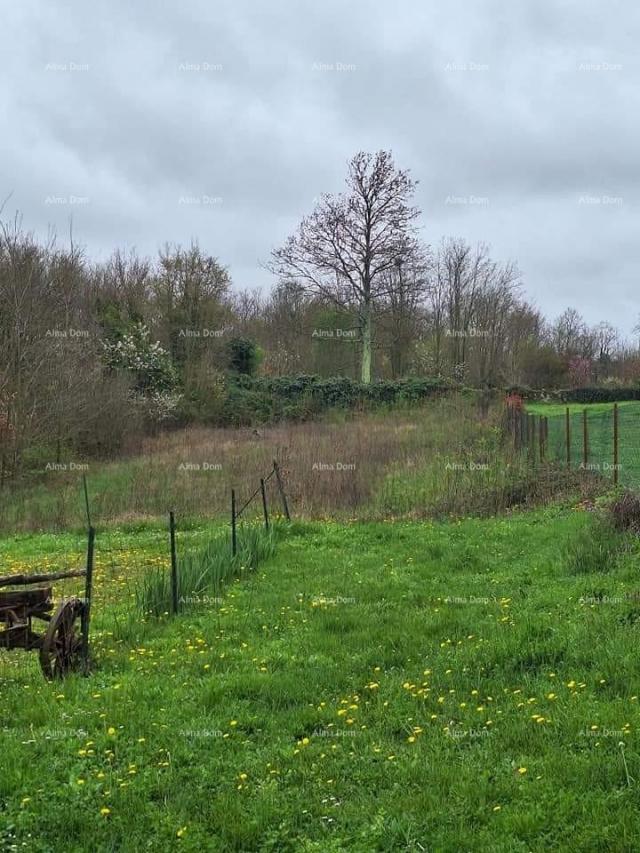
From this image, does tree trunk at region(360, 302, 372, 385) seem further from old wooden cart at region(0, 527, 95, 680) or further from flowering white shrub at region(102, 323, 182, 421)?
old wooden cart at region(0, 527, 95, 680)

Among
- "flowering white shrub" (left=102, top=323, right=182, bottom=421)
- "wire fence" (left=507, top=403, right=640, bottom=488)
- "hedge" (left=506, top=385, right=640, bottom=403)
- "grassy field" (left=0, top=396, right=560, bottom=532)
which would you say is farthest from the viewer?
"hedge" (left=506, top=385, right=640, bottom=403)

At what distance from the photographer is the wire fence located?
1455cm

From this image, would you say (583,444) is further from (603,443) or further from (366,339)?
(366,339)

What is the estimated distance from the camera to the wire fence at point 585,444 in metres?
14.5

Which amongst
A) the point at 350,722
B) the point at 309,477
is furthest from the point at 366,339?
the point at 350,722

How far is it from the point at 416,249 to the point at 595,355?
25.3m

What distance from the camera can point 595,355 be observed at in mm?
59062

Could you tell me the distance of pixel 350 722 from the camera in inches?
199

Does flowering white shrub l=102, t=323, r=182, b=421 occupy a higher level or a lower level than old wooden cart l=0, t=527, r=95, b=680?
higher

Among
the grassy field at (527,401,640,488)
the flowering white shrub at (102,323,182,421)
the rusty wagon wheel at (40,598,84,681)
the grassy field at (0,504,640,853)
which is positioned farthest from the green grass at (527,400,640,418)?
the rusty wagon wheel at (40,598,84,681)

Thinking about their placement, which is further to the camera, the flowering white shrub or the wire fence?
the flowering white shrub

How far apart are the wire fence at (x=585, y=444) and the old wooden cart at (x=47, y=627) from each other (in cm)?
948

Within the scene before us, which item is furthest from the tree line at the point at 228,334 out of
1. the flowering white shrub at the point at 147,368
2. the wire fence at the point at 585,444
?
the wire fence at the point at 585,444

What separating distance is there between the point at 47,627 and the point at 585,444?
1195cm
